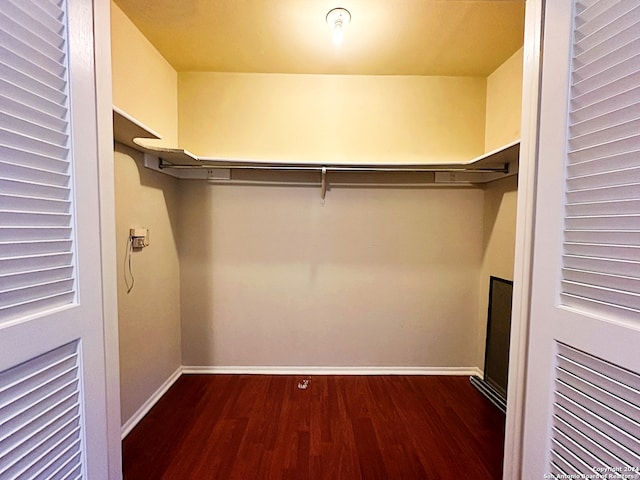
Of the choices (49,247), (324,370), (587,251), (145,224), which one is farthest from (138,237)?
(587,251)

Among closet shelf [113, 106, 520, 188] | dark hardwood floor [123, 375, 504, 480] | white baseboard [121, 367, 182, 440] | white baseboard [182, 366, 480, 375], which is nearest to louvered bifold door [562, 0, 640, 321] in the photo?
closet shelf [113, 106, 520, 188]

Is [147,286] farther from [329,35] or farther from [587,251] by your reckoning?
[587,251]

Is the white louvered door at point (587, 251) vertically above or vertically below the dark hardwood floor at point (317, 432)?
above

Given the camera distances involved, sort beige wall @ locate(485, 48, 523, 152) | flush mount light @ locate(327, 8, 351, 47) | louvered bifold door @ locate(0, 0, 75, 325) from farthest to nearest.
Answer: beige wall @ locate(485, 48, 523, 152)
flush mount light @ locate(327, 8, 351, 47)
louvered bifold door @ locate(0, 0, 75, 325)

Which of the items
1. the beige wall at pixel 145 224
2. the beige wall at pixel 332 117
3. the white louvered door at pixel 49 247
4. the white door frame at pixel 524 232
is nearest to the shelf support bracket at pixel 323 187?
the beige wall at pixel 332 117

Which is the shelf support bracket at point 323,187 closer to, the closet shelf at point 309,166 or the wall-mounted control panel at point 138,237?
the closet shelf at point 309,166

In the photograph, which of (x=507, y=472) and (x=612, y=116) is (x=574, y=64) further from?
(x=507, y=472)

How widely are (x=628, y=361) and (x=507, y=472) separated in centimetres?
75

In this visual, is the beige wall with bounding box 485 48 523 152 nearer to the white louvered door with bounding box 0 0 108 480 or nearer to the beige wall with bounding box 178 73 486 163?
the beige wall with bounding box 178 73 486 163

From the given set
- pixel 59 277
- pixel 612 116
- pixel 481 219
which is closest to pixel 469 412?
pixel 481 219

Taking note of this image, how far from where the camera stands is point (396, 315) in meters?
2.44

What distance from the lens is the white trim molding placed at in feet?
7.95

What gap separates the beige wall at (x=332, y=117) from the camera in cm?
230

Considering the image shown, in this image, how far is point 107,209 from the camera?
38.0 inches
